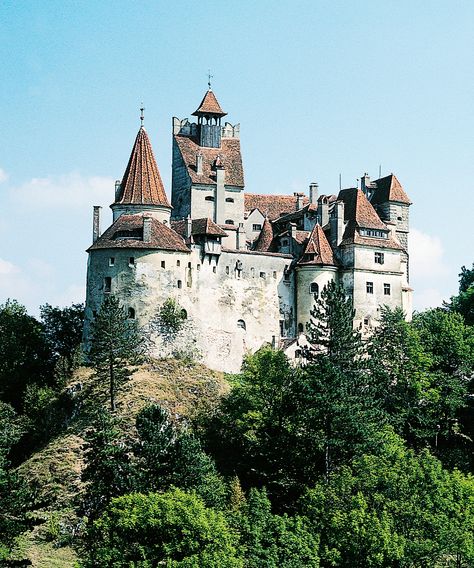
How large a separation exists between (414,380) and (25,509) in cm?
3065

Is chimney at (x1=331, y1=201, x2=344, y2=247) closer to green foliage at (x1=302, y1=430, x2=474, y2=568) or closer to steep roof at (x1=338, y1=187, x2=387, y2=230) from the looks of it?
steep roof at (x1=338, y1=187, x2=387, y2=230)

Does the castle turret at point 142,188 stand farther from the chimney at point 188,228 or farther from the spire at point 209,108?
the spire at point 209,108

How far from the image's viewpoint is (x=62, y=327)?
90188 millimetres

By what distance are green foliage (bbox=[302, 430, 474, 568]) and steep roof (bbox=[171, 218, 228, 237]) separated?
24292mm

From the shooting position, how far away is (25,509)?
58.1 metres

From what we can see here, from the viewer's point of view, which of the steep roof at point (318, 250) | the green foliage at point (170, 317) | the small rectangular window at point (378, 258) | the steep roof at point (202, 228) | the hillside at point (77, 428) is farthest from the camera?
the small rectangular window at point (378, 258)

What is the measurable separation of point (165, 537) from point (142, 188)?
122ft

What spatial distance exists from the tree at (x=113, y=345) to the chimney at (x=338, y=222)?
19046 millimetres

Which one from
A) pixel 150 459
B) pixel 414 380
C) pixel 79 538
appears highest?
pixel 414 380

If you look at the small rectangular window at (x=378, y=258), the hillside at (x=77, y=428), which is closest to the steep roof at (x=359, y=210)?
the small rectangular window at (x=378, y=258)

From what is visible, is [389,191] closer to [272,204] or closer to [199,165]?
[272,204]

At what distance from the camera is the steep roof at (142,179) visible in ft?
273

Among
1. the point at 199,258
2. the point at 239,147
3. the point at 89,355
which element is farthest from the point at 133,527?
the point at 239,147

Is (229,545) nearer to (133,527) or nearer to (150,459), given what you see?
(133,527)
